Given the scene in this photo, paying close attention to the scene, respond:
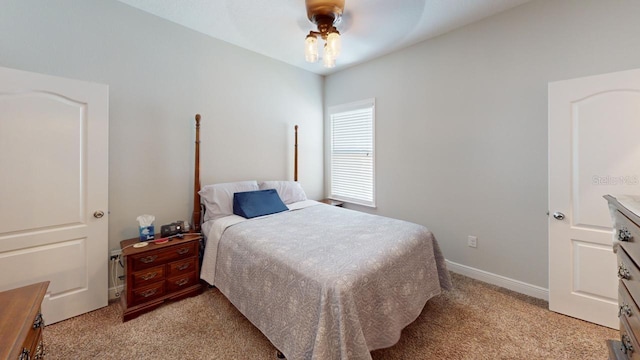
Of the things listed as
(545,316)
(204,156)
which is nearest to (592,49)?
(545,316)

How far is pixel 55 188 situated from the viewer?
6.37 feet

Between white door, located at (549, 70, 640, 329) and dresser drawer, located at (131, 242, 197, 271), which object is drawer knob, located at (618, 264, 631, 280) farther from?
dresser drawer, located at (131, 242, 197, 271)

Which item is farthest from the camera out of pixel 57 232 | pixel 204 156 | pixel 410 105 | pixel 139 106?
pixel 410 105

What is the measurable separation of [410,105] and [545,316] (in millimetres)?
2450

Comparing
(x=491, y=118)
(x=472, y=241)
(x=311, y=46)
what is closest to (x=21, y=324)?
(x=311, y=46)

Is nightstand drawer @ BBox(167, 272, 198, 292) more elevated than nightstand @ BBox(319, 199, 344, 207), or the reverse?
nightstand @ BBox(319, 199, 344, 207)

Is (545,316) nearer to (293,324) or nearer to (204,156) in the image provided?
(293,324)

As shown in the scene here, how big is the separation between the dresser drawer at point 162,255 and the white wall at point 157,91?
1.72ft

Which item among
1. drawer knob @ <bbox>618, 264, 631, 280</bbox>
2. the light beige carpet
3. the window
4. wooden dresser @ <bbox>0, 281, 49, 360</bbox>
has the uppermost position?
the window

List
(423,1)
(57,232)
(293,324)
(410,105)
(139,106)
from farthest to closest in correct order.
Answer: (410,105)
(139,106)
(423,1)
(57,232)
(293,324)

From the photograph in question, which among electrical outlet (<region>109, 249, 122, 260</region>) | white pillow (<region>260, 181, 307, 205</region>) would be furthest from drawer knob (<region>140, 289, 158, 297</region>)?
white pillow (<region>260, 181, 307, 205</region>)

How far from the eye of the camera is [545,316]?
204 cm

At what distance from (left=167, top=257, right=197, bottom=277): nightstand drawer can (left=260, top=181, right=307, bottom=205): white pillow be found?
119cm

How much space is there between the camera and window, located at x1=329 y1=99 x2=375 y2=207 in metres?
3.62
